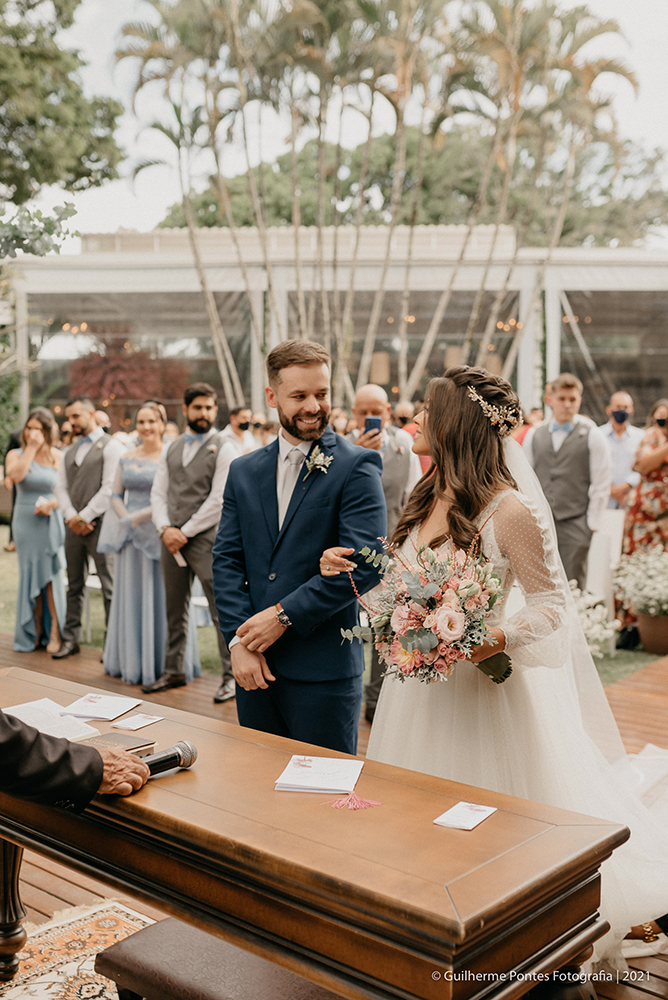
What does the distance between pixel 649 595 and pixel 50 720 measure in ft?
19.9

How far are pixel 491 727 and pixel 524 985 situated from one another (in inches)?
46.1

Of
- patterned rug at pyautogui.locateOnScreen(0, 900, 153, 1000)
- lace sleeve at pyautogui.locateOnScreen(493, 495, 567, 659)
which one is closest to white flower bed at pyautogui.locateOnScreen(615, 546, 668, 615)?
lace sleeve at pyautogui.locateOnScreen(493, 495, 567, 659)

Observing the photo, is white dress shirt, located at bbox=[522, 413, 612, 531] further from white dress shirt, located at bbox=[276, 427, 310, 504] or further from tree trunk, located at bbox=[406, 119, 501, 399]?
tree trunk, located at bbox=[406, 119, 501, 399]

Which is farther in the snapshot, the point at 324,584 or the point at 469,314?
the point at 469,314

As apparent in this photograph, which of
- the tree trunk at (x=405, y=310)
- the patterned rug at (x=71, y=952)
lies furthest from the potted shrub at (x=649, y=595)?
the tree trunk at (x=405, y=310)

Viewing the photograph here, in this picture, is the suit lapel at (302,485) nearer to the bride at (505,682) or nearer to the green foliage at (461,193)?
the bride at (505,682)

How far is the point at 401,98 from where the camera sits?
15.4m

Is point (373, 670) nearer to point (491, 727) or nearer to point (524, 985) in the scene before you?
point (491, 727)

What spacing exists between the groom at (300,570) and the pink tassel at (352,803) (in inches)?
38.8

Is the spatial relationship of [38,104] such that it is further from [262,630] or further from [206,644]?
[262,630]

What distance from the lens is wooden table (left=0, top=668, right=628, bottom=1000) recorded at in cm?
151

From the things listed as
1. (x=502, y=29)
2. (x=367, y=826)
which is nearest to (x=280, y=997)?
(x=367, y=826)

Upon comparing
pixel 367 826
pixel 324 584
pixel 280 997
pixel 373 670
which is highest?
pixel 324 584

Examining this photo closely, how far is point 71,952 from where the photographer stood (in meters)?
3.01
